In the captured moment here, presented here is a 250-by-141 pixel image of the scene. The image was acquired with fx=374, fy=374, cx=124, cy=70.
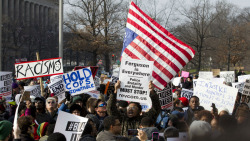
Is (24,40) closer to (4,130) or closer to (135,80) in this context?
(135,80)

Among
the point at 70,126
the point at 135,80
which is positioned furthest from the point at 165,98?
the point at 70,126

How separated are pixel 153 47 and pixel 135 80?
1.51 m

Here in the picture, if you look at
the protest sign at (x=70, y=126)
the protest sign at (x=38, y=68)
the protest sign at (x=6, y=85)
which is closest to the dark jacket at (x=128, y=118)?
the protest sign at (x=70, y=126)

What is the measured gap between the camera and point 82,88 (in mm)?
9844

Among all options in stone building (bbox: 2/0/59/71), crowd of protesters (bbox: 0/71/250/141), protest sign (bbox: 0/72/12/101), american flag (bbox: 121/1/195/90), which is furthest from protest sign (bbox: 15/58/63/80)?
stone building (bbox: 2/0/59/71)

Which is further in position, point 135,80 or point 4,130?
point 135,80

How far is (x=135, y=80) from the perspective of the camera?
5961 mm

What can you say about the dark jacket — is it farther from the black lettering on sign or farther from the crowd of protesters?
the black lettering on sign

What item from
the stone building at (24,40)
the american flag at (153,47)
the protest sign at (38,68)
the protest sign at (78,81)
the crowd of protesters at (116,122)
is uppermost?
the stone building at (24,40)

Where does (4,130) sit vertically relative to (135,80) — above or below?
below

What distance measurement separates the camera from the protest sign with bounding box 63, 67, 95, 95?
32.3ft

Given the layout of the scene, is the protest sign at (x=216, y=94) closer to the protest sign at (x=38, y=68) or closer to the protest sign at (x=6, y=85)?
the protest sign at (x=38, y=68)

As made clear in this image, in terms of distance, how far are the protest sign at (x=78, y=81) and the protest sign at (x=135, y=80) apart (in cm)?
391

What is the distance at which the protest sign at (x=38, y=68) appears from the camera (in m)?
10.3
